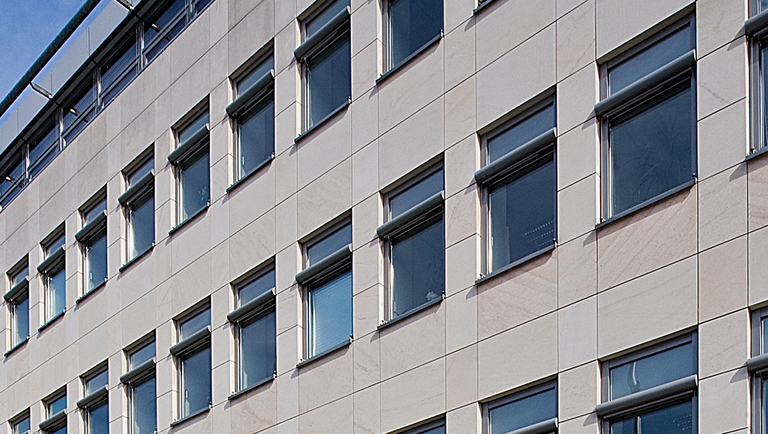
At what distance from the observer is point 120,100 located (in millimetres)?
32594

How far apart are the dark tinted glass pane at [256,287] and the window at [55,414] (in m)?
9.43

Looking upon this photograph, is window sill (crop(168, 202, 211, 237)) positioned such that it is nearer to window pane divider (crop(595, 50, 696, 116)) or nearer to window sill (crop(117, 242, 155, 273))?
window sill (crop(117, 242, 155, 273))

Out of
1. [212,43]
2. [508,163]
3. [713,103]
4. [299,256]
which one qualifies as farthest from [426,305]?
[212,43]

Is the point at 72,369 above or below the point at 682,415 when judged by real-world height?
above

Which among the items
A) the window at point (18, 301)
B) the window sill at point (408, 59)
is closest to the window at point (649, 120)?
the window sill at point (408, 59)

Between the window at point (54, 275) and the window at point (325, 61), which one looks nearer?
the window at point (325, 61)

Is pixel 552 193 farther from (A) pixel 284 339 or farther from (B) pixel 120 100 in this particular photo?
(B) pixel 120 100

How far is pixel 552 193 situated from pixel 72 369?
1821 centimetres

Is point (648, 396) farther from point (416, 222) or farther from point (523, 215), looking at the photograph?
point (416, 222)

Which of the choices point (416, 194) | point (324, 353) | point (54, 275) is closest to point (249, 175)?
point (324, 353)

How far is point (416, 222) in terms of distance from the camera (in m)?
21.7

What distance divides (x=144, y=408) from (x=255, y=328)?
5286 mm

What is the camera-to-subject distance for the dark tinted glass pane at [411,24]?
73.0 feet

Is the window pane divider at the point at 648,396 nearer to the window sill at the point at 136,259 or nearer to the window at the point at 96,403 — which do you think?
the window sill at the point at 136,259
